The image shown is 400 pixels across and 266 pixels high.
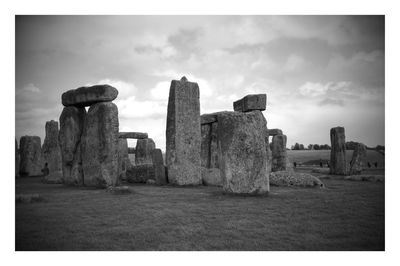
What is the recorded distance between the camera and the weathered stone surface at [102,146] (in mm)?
9539

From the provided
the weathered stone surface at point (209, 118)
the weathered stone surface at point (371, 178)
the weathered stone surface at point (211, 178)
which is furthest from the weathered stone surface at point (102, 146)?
the weathered stone surface at point (371, 178)

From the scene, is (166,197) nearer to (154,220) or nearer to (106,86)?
(154,220)

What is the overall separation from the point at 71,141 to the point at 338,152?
42.0ft

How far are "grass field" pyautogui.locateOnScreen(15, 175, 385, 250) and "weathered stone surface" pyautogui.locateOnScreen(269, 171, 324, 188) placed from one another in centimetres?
278

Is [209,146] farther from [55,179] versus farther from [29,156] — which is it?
[29,156]

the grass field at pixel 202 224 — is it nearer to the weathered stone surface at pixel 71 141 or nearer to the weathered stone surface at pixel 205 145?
the weathered stone surface at pixel 71 141

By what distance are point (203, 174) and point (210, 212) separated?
556 cm

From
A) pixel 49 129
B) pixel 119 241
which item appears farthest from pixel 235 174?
pixel 49 129

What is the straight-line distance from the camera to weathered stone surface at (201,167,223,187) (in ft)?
35.0

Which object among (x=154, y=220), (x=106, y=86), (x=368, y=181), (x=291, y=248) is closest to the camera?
(x=291, y=248)

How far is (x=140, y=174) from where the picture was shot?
40.1 feet

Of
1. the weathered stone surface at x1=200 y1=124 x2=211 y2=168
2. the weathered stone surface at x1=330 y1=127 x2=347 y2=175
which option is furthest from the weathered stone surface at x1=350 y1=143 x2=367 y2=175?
the weathered stone surface at x1=200 y1=124 x2=211 y2=168

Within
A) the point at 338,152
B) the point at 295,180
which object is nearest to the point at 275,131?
the point at 338,152

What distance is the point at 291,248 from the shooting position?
11.8ft
